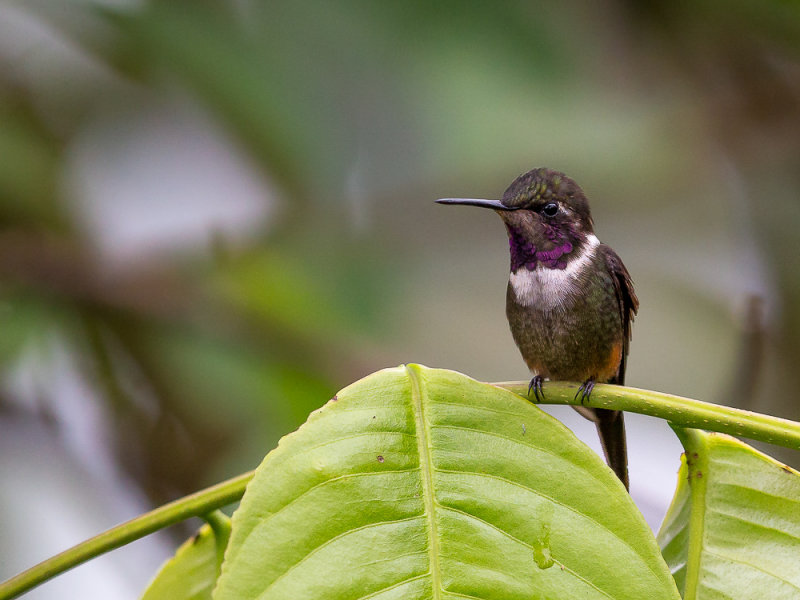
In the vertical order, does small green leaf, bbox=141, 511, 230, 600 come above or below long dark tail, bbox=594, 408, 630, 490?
above


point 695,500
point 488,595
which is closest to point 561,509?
point 488,595

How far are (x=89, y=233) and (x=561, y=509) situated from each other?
2.39m

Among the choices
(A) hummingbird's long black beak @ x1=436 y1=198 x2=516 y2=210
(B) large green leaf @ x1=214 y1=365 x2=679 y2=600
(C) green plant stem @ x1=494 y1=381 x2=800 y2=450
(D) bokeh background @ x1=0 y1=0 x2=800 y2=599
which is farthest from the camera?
(D) bokeh background @ x1=0 y1=0 x2=800 y2=599

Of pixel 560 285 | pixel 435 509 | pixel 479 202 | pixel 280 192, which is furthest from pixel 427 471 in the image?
pixel 280 192

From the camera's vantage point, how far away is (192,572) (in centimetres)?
121

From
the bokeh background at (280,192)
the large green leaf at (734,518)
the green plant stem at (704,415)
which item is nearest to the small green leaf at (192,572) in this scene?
the green plant stem at (704,415)

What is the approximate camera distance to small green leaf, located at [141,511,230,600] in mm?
1191

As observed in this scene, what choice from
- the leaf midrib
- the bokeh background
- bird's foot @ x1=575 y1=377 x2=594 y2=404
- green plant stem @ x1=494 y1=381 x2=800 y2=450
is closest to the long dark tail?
bird's foot @ x1=575 y1=377 x2=594 y2=404

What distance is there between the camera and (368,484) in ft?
3.08

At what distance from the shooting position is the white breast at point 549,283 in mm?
1983

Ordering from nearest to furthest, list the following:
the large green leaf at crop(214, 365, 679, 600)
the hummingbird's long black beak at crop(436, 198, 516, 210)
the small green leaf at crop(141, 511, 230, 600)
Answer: the large green leaf at crop(214, 365, 679, 600)
the small green leaf at crop(141, 511, 230, 600)
the hummingbird's long black beak at crop(436, 198, 516, 210)

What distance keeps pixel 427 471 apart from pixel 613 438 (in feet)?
3.01

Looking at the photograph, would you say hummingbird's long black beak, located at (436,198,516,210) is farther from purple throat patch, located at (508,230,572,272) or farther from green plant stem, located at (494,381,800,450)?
green plant stem, located at (494,381,800,450)

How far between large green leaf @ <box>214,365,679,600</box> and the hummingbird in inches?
37.8
